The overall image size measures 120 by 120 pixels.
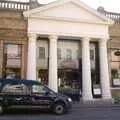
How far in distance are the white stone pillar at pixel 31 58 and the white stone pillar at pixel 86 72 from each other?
417cm

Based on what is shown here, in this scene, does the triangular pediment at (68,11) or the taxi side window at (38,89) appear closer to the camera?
the taxi side window at (38,89)

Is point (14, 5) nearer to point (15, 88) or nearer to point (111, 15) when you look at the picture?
point (111, 15)

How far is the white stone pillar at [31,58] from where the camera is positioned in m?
20.7

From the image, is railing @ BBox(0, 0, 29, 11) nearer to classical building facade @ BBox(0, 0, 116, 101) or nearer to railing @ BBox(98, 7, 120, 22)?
classical building facade @ BBox(0, 0, 116, 101)

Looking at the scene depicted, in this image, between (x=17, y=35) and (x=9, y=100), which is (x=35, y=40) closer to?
(x=17, y=35)

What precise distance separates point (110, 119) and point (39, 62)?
1094 cm

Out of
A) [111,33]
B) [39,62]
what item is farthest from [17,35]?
A: [111,33]

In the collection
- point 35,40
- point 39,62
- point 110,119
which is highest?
point 35,40

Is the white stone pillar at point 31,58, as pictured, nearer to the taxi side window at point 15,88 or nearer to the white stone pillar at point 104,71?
the white stone pillar at point 104,71

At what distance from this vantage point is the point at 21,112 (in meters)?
14.8

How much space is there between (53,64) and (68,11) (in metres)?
4.77

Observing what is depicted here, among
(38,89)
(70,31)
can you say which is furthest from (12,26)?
(38,89)

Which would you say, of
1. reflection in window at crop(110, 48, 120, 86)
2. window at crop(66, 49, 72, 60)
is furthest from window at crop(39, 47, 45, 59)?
reflection in window at crop(110, 48, 120, 86)

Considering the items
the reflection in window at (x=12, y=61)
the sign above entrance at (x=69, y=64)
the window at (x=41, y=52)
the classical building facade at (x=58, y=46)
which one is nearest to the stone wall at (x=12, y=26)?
the classical building facade at (x=58, y=46)
